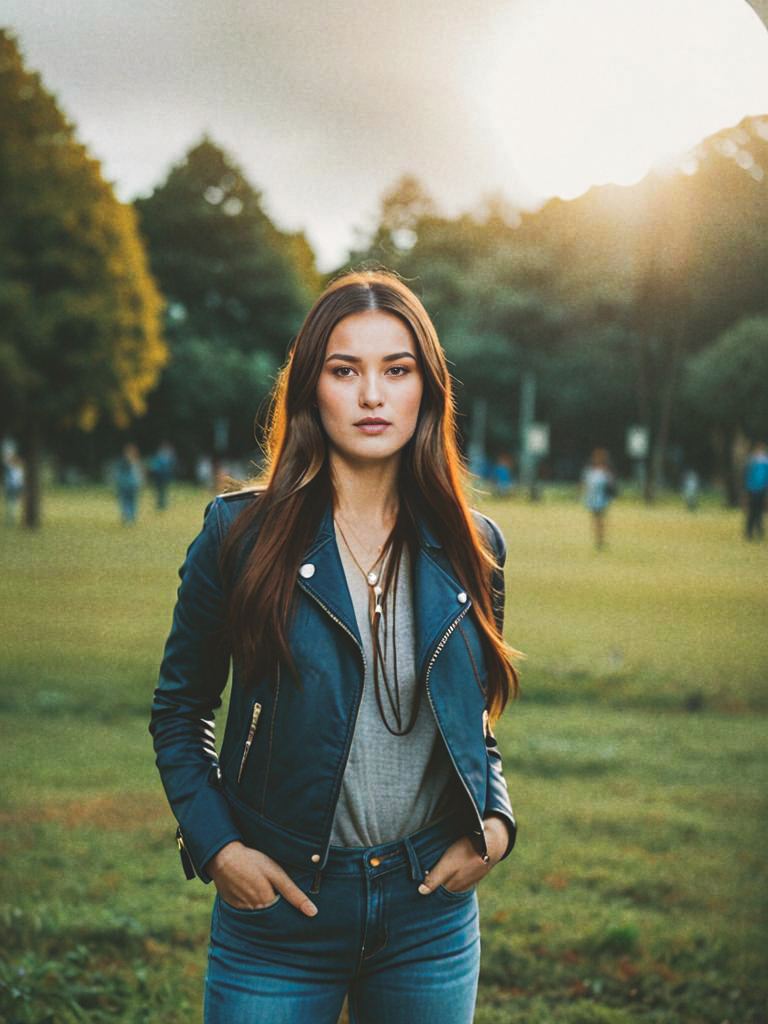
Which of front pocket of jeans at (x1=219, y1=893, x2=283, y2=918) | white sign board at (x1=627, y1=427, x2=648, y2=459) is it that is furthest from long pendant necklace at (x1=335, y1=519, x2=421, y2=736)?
white sign board at (x1=627, y1=427, x2=648, y2=459)

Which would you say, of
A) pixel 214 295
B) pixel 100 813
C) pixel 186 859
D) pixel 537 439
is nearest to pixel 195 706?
pixel 186 859

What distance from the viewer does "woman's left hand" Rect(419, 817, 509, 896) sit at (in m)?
1.77

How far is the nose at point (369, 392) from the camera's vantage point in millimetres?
1837

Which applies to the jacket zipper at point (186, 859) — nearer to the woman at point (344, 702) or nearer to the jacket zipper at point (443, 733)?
the woman at point (344, 702)

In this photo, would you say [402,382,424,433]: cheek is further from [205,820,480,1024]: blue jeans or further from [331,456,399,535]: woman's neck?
[205,820,480,1024]: blue jeans

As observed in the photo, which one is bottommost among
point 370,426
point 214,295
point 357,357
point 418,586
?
point 418,586

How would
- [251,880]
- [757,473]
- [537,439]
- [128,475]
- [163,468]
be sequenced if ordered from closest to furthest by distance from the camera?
[251,880], [757,473], [128,475], [163,468], [537,439]

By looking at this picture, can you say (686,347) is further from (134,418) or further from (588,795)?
(134,418)

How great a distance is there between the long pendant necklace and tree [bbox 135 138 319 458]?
1274 centimetres

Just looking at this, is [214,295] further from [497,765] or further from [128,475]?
[497,765]

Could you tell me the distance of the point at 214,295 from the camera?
18281mm

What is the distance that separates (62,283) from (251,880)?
1517 centimetres

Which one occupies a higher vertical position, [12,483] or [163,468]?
[163,468]

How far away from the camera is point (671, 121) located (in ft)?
12.1
